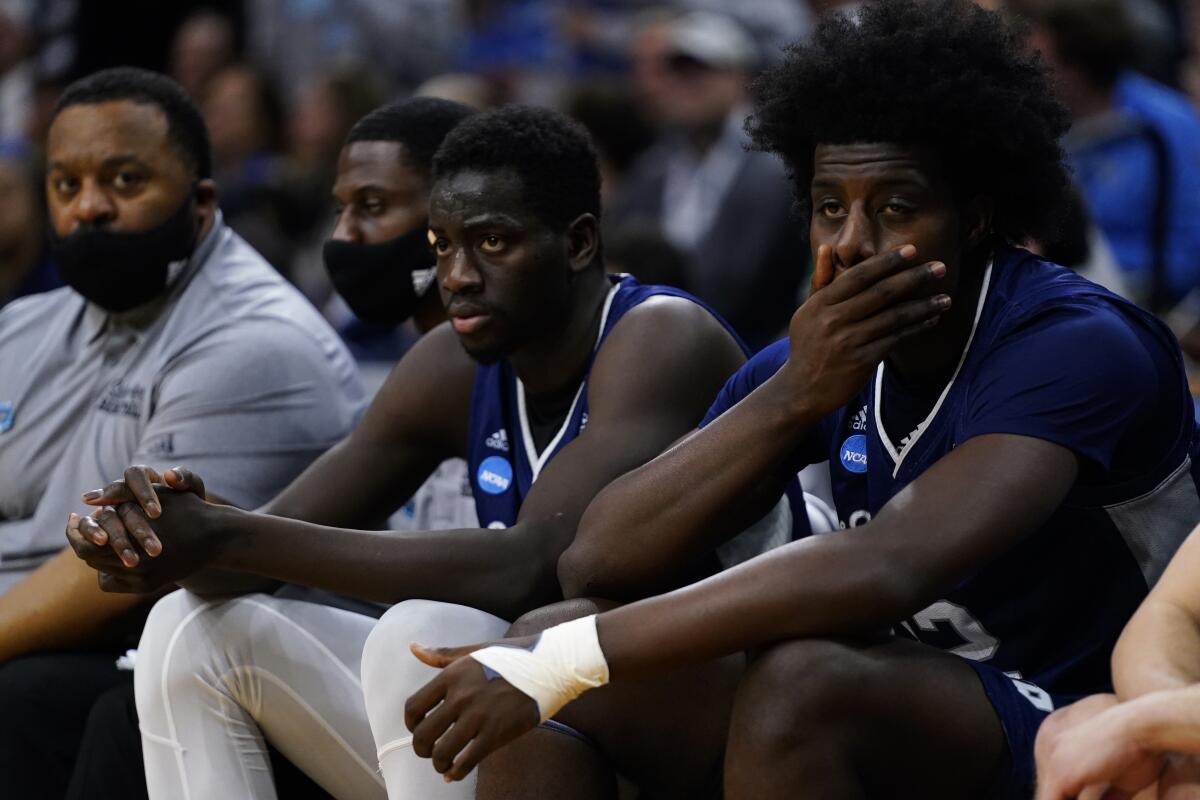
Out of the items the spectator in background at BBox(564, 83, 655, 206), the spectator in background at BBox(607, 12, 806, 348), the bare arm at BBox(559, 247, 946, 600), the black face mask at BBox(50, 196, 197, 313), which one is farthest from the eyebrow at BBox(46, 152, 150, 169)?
the spectator in background at BBox(564, 83, 655, 206)

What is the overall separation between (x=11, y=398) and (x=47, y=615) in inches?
30.0

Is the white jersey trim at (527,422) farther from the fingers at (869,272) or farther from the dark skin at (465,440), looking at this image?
the fingers at (869,272)

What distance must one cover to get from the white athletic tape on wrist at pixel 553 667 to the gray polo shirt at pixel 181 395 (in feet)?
5.27

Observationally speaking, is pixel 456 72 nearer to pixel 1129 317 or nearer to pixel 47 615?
pixel 47 615

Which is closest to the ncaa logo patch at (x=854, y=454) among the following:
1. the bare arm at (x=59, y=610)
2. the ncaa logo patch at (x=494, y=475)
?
the ncaa logo patch at (x=494, y=475)

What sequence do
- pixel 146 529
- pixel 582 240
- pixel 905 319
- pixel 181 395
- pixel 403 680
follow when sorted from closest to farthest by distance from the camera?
1. pixel 905 319
2. pixel 403 680
3. pixel 146 529
4. pixel 582 240
5. pixel 181 395

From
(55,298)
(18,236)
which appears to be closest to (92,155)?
(55,298)

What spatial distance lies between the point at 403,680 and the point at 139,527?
2.03 feet

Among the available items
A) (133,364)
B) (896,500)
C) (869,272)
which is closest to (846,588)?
(896,500)

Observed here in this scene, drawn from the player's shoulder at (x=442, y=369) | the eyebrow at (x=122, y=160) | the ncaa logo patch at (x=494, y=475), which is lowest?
the ncaa logo patch at (x=494, y=475)

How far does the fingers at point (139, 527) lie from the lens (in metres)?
3.22

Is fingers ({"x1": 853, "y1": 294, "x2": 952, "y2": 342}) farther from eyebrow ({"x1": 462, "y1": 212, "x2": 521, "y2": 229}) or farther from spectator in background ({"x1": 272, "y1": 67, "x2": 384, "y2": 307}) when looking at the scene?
spectator in background ({"x1": 272, "y1": 67, "x2": 384, "y2": 307})

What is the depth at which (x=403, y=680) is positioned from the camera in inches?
119

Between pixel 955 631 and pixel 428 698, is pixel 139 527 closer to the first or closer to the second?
pixel 428 698
